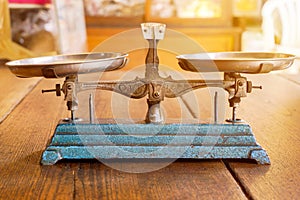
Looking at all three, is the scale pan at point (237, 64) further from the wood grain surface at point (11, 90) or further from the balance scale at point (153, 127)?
A: the wood grain surface at point (11, 90)

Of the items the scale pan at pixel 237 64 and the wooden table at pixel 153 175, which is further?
the scale pan at pixel 237 64

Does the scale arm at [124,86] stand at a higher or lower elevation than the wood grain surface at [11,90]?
higher

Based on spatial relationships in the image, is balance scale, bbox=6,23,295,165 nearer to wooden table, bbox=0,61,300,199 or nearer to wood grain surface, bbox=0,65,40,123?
wooden table, bbox=0,61,300,199

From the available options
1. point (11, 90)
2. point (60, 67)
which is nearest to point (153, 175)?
point (60, 67)

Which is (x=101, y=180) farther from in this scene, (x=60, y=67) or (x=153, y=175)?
(x=60, y=67)

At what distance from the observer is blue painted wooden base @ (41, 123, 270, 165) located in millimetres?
723

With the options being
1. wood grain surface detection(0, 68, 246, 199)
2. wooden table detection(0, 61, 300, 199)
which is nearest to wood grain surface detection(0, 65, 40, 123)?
wooden table detection(0, 61, 300, 199)

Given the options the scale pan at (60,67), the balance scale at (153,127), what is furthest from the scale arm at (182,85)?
the scale pan at (60,67)

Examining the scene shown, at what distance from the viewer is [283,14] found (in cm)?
335

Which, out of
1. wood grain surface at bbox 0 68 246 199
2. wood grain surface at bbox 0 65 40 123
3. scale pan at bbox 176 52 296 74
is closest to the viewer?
wood grain surface at bbox 0 68 246 199

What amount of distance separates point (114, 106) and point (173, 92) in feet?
1.47

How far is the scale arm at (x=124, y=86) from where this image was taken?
759 mm

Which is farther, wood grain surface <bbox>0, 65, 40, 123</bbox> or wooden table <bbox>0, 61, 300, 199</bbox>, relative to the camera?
wood grain surface <bbox>0, 65, 40, 123</bbox>

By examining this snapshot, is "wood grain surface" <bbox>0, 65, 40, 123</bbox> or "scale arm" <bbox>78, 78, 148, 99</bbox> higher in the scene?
"scale arm" <bbox>78, 78, 148, 99</bbox>
